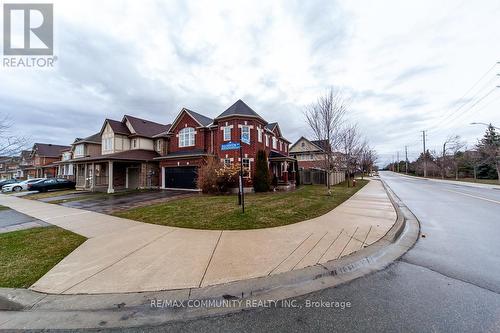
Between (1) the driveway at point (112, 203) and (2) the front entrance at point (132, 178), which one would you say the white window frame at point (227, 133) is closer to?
(1) the driveway at point (112, 203)

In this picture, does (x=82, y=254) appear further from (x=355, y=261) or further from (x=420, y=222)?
(x=420, y=222)

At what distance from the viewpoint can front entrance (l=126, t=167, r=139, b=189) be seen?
77.8ft

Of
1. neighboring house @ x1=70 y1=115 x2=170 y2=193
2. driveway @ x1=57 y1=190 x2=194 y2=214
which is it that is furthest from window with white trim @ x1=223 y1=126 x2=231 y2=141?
neighboring house @ x1=70 y1=115 x2=170 y2=193

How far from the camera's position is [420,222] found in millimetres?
7680

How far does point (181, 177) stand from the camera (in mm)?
21219

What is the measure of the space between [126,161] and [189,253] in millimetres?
20565

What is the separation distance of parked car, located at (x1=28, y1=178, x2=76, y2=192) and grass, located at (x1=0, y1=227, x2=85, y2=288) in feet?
74.6

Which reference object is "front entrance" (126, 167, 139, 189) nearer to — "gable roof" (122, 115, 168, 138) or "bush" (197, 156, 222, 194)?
"gable roof" (122, 115, 168, 138)

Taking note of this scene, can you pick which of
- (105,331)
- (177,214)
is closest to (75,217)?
(177,214)

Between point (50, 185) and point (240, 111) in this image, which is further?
point (50, 185)

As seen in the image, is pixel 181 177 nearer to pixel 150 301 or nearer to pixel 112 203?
pixel 112 203

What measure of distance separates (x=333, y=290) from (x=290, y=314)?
3.24ft

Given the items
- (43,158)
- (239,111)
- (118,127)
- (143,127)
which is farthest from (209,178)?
(43,158)

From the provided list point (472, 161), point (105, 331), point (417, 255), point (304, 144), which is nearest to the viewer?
point (105, 331)
